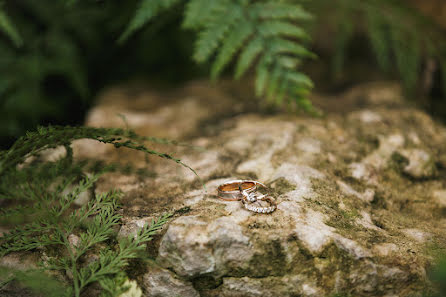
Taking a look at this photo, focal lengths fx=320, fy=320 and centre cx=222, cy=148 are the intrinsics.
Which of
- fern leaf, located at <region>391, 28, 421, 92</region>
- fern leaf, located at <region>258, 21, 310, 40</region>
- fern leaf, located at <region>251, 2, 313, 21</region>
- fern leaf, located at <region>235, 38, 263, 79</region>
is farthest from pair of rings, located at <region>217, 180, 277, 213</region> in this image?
fern leaf, located at <region>391, 28, 421, 92</region>

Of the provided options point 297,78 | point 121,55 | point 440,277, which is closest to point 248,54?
point 297,78

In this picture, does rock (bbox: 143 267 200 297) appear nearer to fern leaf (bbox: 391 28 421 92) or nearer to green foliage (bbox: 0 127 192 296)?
green foliage (bbox: 0 127 192 296)

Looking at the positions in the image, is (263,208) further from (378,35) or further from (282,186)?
(378,35)

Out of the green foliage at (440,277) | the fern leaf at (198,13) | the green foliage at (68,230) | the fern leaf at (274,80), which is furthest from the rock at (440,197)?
the fern leaf at (198,13)

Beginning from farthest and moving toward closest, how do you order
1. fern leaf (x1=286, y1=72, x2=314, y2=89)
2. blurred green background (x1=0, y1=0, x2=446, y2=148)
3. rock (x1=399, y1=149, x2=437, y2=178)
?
1. blurred green background (x1=0, y1=0, x2=446, y2=148)
2. fern leaf (x1=286, y1=72, x2=314, y2=89)
3. rock (x1=399, y1=149, x2=437, y2=178)

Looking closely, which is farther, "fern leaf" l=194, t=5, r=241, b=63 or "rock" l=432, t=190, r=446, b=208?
"fern leaf" l=194, t=5, r=241, b=63

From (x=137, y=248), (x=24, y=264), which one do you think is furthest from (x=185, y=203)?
(x=24, y=264)

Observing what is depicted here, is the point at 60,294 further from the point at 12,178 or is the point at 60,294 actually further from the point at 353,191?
the point at 353,191
